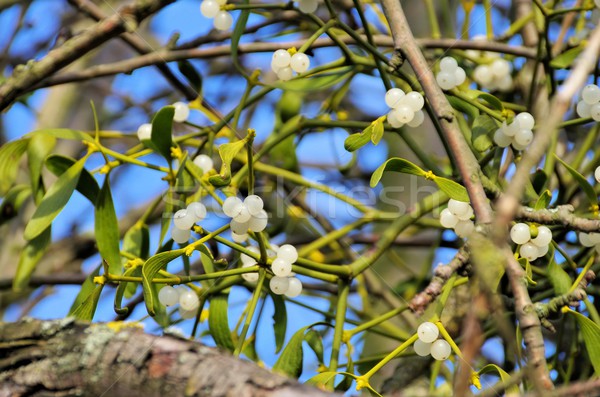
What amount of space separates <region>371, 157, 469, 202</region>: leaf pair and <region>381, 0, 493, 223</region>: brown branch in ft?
0.14

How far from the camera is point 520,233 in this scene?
0.72 meters

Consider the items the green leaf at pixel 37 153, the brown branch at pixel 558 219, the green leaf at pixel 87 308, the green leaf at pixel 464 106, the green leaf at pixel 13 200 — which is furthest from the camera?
the green leaf at pixel 13 200

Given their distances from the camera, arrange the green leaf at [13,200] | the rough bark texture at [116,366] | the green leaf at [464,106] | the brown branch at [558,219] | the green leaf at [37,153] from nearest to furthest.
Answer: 1. the rough bark texture at [116,366]
2. the brown branch at [558,219]
3. the green leaf at [464,106]
4. the green leaf at [37,153]
5. the green leaf at [13,200]

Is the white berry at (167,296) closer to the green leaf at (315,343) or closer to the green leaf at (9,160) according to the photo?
the green leaf at (315,343)

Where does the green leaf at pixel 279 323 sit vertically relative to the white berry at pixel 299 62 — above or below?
below

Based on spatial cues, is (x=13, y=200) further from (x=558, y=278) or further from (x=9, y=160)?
(x=558, y=278)

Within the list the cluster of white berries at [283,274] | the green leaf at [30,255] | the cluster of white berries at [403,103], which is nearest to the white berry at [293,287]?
the cluster of white berries at [283,274]

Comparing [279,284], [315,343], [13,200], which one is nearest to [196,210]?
[279,284]

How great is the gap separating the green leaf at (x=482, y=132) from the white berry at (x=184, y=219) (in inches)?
11.8

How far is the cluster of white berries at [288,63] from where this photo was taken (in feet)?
2.93

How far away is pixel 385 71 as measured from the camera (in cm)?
89

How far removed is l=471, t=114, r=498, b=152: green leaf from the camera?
811mm

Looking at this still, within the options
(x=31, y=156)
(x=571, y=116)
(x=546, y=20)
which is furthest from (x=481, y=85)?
(x=31, y=156)

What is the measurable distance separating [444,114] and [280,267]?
8.8 inches
